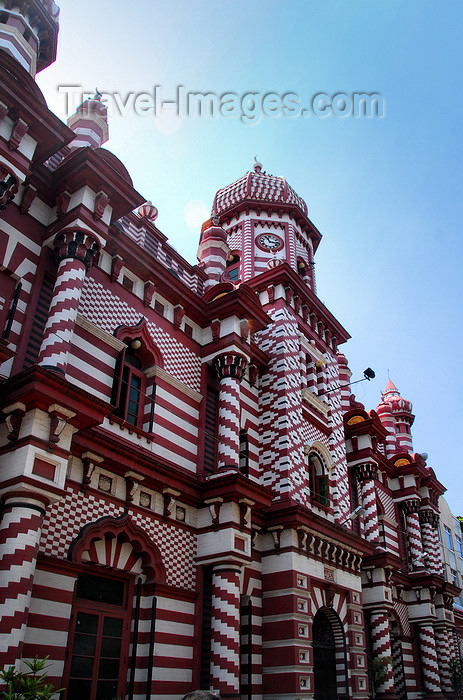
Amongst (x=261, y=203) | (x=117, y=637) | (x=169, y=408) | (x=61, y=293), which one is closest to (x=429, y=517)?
(x=261, y=203)

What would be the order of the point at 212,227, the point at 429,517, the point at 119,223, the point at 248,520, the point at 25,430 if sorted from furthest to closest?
the point at 429,517
the point at 212,227
the point at 119,223
the point at 248,520
the point at 25,430

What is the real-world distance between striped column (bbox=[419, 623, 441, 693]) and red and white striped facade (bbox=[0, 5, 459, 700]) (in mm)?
5432

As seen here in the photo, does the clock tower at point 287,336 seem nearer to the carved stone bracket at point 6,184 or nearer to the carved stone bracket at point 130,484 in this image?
the carved stone bracket at point 130,484

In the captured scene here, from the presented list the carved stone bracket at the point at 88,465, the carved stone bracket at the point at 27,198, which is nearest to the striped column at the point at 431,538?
the carved stone bracket at the point at 88,465

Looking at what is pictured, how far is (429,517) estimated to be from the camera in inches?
1235

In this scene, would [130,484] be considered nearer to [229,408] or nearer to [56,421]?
[56,421]

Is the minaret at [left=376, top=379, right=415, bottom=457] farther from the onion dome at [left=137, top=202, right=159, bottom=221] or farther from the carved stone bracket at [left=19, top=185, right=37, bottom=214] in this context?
the carved stone bracket at [left=19, top=185, right=37, bottom=214]

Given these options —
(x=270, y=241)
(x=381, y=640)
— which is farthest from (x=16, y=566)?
(x=270, y=241)

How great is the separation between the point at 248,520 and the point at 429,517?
1941 centimetres

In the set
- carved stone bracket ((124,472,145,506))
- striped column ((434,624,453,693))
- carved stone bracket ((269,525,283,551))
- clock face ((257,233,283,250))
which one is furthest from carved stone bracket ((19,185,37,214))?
striped column ((434,624,453,693))

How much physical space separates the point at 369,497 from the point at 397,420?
1245 cm

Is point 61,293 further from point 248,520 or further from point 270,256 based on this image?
point 270,256

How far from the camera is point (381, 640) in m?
22.1

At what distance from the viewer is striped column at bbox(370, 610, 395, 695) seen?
20.9 m
